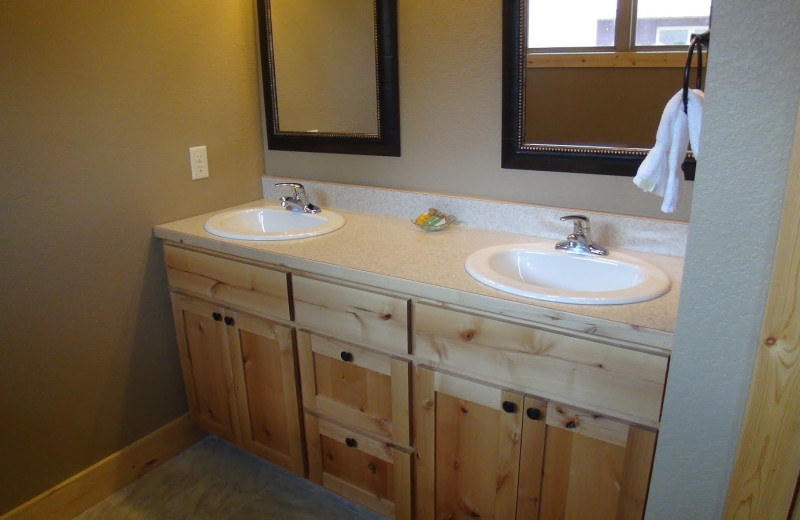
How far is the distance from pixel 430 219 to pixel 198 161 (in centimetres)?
88

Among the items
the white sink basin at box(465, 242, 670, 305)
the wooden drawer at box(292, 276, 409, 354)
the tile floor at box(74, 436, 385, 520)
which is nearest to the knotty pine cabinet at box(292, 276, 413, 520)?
the wooden drawer at box(292, 276, 409, 354)

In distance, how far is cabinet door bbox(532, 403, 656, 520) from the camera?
122 centimetres

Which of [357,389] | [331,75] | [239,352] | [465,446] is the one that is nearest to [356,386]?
[357,389]

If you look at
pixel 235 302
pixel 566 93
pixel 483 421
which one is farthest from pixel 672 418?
pixel 235 302

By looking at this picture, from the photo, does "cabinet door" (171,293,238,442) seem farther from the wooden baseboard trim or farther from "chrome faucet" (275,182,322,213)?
"chrome faucet" (275,182,322,213)

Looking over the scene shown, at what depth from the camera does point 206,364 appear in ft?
6.58

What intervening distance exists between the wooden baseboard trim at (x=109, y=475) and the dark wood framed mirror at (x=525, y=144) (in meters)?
1.54

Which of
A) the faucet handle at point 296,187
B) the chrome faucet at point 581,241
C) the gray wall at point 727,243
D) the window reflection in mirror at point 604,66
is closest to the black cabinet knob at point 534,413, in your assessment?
the gray wall at point 727,243

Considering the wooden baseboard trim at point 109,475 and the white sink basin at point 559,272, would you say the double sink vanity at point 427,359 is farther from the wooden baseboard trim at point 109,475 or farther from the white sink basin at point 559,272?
the wooden baseboard trim at point 109,475

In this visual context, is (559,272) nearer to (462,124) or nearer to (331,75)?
(462,124)

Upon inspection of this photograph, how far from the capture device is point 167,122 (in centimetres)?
193

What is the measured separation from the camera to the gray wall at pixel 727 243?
0.77 meters

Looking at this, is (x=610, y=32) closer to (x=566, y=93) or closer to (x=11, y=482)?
(x=566, y=93)

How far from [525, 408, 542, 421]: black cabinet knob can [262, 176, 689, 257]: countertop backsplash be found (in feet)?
1.86
